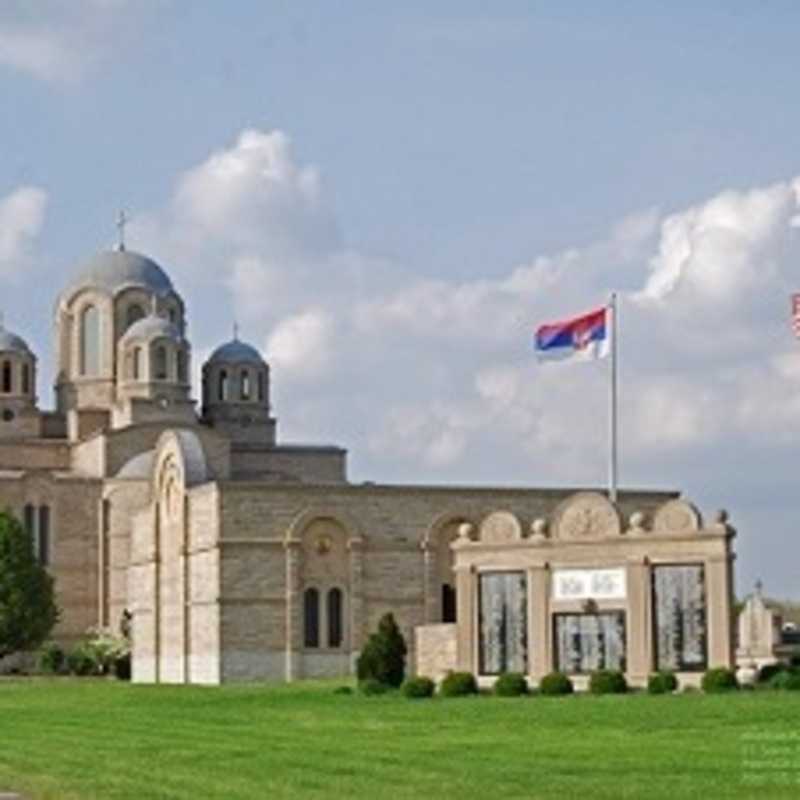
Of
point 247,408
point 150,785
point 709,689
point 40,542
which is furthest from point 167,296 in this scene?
point 150,785

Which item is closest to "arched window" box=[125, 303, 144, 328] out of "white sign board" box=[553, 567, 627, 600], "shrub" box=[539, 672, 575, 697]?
"white sign board" box=[553, 567, 627, 600]

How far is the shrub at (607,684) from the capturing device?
4175 centimetres

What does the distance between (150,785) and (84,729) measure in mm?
13825

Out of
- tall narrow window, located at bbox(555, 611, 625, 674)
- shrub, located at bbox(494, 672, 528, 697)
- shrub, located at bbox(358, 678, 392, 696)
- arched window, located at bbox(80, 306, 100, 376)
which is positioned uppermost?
arched window, located at bbox(80, 306, 100, 376)

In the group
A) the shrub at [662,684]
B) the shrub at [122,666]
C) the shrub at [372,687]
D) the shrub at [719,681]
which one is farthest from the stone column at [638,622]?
the shrub at [122,666]

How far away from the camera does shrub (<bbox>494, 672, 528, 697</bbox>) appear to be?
42.6m

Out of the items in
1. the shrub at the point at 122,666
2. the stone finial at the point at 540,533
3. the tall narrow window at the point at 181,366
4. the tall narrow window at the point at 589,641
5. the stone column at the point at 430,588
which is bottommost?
Result: the shrub at the point at 122,666

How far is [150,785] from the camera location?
21.9m

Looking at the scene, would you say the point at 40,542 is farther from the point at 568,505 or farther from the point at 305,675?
the point at 568,505

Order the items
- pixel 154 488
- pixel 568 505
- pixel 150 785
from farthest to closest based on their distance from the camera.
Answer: pixel 154 488 < pixel 568 505 < pixel 150 785

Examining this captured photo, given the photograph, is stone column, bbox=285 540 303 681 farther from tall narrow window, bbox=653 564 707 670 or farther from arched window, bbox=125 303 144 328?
arched window, bbox=125 303 144 328

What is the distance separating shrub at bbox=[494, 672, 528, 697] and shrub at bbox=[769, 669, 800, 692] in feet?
16.8

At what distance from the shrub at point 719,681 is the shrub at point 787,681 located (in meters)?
0.75

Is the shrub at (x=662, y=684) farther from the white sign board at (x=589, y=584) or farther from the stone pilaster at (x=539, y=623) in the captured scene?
the stone pilaster at (x=539, y=623)
